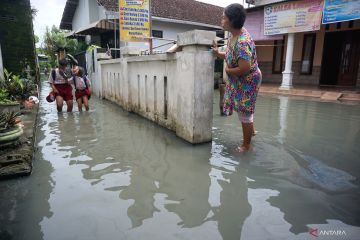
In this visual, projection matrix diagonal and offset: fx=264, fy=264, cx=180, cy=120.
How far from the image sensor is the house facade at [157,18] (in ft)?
55.0

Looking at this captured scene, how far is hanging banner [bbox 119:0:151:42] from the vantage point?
27.7 ft

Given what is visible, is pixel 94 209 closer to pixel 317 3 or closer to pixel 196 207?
pixel 196 207

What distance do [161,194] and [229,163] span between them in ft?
3.85

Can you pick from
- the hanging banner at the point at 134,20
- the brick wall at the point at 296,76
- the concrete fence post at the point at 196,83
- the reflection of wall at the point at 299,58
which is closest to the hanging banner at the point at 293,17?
the reflection of wall at the point at 299,58

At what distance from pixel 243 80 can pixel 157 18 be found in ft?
48.4

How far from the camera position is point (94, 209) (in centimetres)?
239

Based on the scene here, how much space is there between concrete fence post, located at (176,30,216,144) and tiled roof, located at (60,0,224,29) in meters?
14.1

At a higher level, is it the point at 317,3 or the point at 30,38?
the point at 317,3

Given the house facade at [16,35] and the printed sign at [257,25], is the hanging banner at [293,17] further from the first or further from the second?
the house facade at [16,35]

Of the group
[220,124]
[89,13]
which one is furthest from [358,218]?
[89,13]

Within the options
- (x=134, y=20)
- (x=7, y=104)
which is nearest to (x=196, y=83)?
(x=7, y=104)

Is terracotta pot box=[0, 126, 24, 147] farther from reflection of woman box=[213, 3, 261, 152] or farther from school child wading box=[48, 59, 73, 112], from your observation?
school child wading box=[48, 59, 73, 112]

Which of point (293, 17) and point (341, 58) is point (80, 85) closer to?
point (293, 17)

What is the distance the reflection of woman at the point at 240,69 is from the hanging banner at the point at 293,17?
27.3ft
